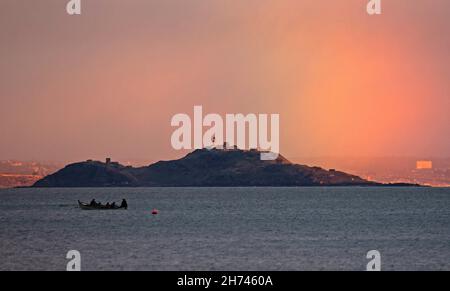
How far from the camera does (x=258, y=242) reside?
104 m

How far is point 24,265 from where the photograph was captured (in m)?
77.4

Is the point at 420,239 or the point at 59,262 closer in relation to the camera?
the point at 59,262

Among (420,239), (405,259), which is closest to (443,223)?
(420,239)

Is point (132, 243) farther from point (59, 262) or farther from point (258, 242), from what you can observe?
point (59, 262)
